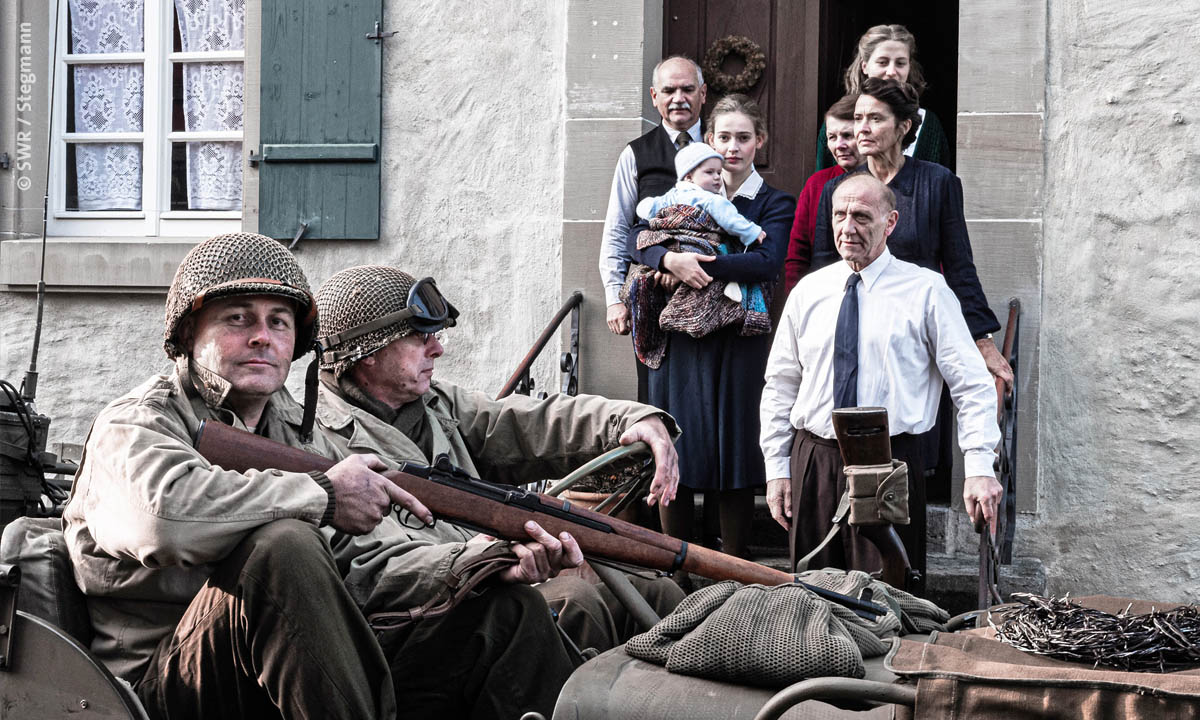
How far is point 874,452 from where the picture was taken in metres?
3.96

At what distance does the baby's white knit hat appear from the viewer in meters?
5.85

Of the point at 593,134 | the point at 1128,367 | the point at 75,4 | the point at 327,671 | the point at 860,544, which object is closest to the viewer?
the point at 327,671

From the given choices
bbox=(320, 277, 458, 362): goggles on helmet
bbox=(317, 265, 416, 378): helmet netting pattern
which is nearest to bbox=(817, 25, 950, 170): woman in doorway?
bbox=(320, 277, 458, 362): goggles on helmet

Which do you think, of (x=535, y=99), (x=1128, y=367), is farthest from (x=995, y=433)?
(x=535, y=99)

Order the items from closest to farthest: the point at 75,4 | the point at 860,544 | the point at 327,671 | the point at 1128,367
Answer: the point at 327,671
the point at 860,544
the point at 1128,367
the point at 75,4

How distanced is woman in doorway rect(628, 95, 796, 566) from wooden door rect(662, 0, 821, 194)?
51.6 inches

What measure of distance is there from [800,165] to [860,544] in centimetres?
327

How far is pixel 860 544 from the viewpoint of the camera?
4504 millimetres

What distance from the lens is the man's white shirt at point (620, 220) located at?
6.39m

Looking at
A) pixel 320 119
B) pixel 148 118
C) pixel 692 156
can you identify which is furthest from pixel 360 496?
pixel 148 118

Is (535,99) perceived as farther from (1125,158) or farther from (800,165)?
(1125,158)

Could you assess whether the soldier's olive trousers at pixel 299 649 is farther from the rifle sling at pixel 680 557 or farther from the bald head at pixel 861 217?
the bald head at pixel 861 217

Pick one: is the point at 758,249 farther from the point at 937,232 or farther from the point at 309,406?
the point at 309,406

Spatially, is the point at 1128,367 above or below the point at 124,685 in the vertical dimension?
above
